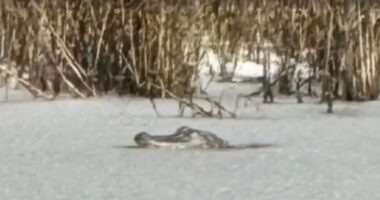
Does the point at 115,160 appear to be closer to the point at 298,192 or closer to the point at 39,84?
the point at 298,192

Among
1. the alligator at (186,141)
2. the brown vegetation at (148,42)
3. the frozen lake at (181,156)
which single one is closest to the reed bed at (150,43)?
the brown vegetation at (148,42)

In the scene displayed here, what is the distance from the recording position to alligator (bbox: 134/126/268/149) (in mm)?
3967

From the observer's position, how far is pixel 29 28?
5535 mm

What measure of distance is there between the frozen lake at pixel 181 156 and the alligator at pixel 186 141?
0.07 metres

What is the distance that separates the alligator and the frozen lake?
2.8 inches

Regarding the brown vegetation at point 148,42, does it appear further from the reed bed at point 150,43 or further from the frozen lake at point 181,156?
the frozen lake at point 181,156

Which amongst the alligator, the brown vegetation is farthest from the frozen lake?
the brown vegetation

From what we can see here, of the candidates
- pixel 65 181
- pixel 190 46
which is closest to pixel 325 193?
pixel 65 181

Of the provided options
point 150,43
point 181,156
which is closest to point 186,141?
point 181,156

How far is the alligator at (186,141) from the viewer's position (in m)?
3.97

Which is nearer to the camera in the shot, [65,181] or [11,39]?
[65,181]

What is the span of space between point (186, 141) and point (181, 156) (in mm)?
220

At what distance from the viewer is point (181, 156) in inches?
149

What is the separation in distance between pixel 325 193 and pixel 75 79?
2.41m
